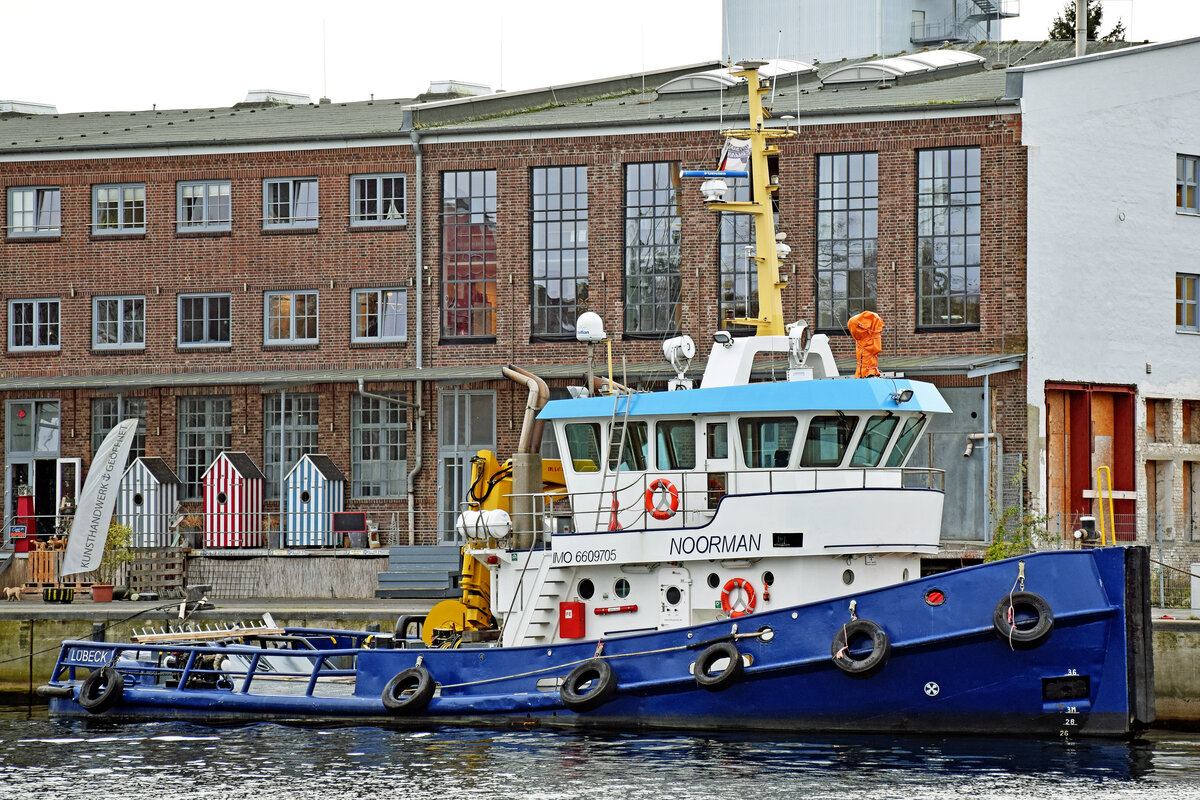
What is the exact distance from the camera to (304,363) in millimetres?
37656

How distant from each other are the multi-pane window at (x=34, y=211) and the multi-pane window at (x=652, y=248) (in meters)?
12.3

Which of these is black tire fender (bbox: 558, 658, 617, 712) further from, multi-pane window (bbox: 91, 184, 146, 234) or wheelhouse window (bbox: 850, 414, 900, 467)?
multi-pane window (bbox: 91, 184, 146, 234)

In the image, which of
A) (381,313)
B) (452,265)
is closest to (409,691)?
(452,265)

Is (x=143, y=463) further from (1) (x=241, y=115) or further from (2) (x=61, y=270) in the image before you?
(1) (x=241, y=115)

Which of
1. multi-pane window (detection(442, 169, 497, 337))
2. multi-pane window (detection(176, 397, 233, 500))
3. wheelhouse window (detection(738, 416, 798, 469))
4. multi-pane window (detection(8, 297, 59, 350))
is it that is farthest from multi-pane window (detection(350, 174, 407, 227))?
wheelhouse window (detection(738, 416, 798, 469))

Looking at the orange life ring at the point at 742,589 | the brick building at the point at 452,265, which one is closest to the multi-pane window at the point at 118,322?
the brick building at the point at 452,265

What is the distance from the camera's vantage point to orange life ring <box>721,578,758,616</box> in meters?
20.2

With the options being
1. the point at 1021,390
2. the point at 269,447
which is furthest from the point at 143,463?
the point at 1021,390

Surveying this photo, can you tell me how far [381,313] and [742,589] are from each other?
18.6m

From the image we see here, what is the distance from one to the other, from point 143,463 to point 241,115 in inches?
380

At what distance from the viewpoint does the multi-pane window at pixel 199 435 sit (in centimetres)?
3766

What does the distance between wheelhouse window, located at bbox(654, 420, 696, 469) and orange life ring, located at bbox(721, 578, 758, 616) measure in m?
1.49

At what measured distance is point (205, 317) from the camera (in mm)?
38188

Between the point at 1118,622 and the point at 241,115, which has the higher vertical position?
the point at 241,115
